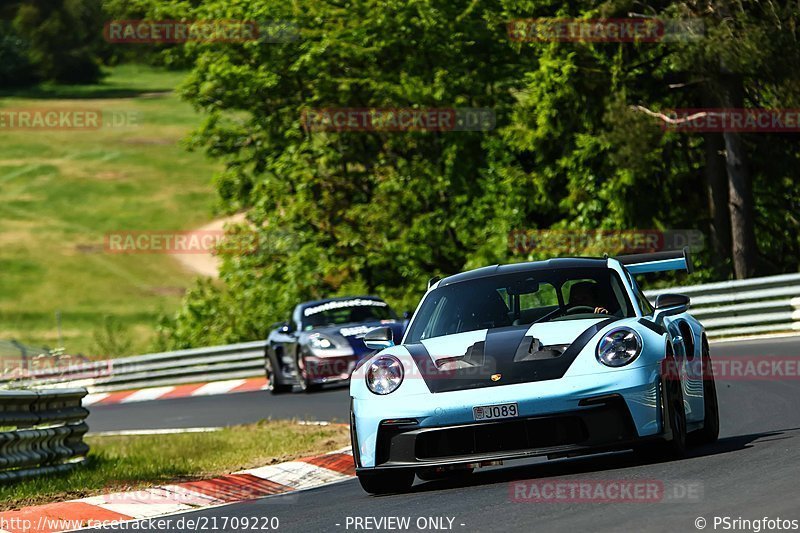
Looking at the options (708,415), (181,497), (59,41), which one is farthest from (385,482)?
(59,41)

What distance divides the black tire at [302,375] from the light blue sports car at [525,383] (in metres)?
11.7

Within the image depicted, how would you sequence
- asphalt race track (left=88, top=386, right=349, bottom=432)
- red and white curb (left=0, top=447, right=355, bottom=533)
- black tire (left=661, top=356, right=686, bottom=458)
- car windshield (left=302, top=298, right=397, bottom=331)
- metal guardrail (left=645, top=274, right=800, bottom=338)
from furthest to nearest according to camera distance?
car windshield (left=302, top=298, right=397, bottom=331) < metal guardrail (left=645, top=274, right=800, bottom=338) < asphalt race track (left=88, top=386, right=349, bottom=432) < red and white curb (left=0, top=447, right=355, bottom=533) < black tire (left=661, top=356, right=686, bottom=458)

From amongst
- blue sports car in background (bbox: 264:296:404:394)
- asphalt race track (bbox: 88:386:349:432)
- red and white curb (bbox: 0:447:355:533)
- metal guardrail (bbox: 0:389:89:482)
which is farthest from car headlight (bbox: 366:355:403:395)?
blue sports car in background (bbox: 264:296:404:394)

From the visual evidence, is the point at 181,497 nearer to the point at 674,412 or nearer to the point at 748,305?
the point at 674,412

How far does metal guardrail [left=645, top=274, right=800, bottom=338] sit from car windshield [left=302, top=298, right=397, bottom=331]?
423 cm

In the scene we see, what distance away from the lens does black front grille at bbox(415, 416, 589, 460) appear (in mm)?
8234

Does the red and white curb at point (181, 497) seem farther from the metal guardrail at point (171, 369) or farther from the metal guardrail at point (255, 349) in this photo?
the metal guardrail at point (171, 369)

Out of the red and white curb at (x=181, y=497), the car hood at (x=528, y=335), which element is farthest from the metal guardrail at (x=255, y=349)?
the car hood at (x=528, y=335)

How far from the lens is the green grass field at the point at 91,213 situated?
55406 mm

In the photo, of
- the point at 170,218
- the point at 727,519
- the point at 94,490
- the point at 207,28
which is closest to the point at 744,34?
the point at 207,28

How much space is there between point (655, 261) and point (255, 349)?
1766cm

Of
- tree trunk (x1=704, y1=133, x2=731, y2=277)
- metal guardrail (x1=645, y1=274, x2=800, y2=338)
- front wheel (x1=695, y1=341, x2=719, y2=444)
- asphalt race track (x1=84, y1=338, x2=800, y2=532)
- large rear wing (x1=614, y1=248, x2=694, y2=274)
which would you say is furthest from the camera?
tree trunk (x1=704, y1=133, x2=731, y2=277)

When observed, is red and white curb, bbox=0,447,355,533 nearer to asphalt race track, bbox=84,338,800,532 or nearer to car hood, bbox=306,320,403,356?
asphalt race track, bbox=84,338,800,532

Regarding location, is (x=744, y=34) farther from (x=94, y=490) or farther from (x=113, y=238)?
(x=113, y=238)
